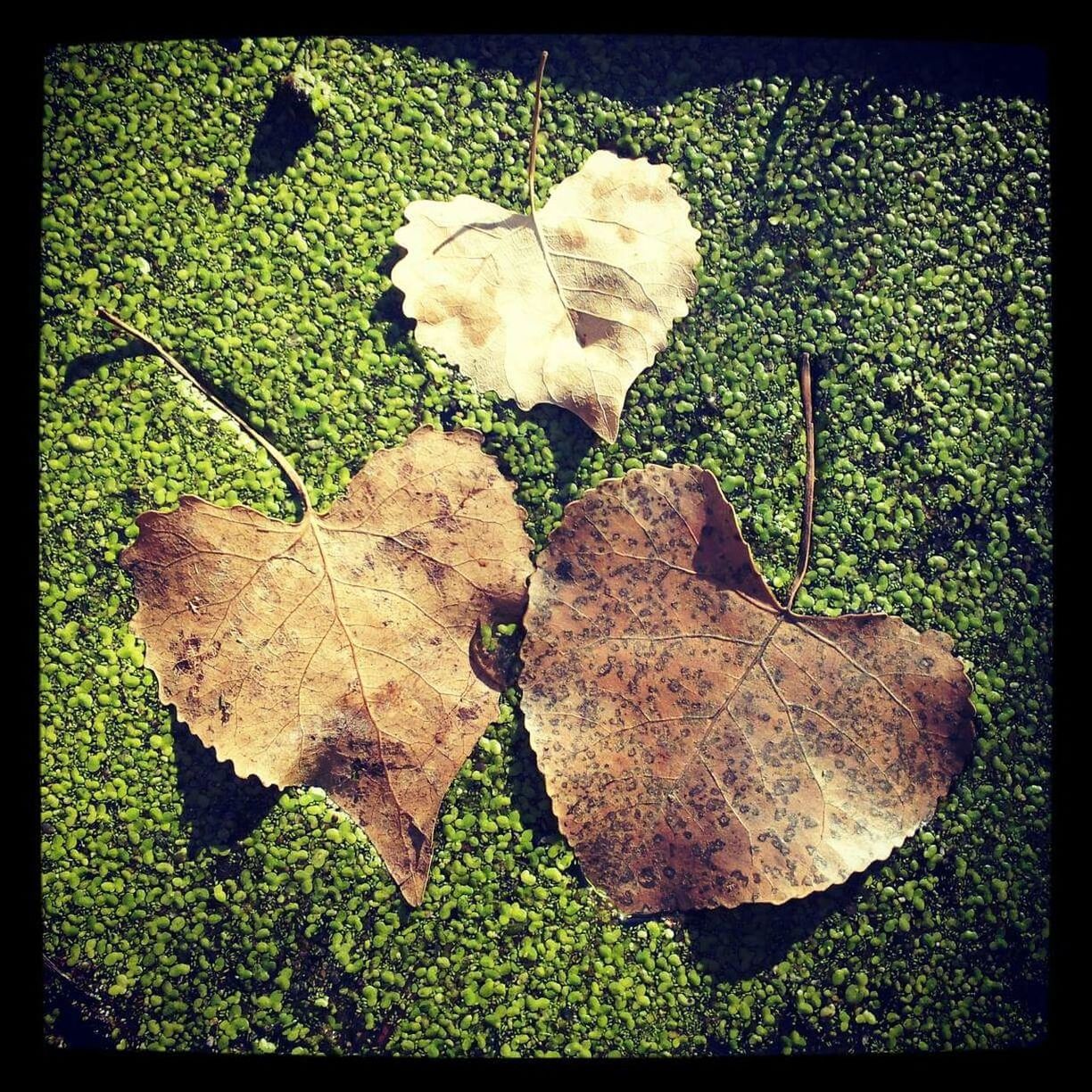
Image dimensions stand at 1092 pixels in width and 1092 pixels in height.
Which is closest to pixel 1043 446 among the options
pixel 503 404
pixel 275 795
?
pixel 503 404

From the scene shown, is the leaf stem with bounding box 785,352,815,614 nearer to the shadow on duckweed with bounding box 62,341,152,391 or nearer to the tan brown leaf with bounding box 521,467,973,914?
the tan brown leaf with bounding box 521,467,973,914

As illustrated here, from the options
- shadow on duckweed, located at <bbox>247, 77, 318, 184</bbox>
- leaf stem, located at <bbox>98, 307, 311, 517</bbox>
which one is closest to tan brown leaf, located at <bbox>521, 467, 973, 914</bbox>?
leaf stem, located at <bbox>98, 307, 311, 517</bbox>

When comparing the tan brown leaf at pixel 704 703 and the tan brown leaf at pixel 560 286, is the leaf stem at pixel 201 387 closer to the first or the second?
the tan brown leaf at pixel 560 286

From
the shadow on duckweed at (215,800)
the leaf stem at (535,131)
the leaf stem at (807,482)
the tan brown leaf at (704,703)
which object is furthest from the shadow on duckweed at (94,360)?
the leaf stem at (807,482)

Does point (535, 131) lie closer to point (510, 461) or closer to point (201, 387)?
point (510, 461)

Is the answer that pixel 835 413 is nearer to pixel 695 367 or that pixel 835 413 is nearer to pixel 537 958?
pixel 695 367
